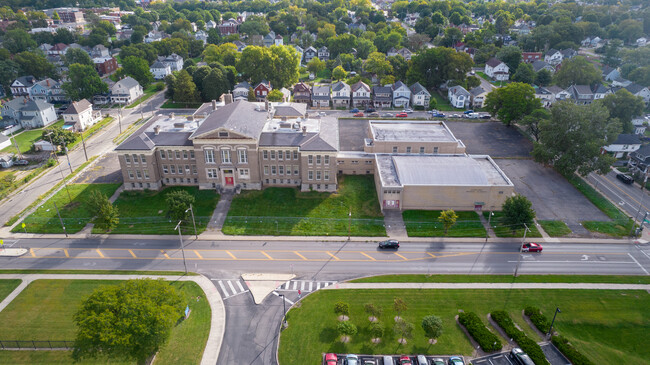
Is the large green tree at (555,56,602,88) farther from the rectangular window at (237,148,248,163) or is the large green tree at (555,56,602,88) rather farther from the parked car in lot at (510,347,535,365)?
the parked car in lot at (510,347,535,365)

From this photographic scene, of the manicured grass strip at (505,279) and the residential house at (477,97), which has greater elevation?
the residential house at (477,97)

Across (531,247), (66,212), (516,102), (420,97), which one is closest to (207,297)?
(66,212)

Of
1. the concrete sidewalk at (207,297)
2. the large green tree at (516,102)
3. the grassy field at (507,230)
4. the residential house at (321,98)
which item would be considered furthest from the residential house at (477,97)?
the concrete sidewalk at (207,297)

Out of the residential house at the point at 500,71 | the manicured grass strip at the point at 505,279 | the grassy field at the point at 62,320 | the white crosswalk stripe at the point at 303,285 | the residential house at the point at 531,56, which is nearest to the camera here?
the grassy field at the point at 62,320

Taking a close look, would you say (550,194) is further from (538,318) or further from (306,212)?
(306,212)

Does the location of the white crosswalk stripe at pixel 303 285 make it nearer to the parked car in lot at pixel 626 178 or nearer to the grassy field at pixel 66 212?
the grassy field at pixel 66 212

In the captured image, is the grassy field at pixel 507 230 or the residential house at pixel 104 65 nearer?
the grassy field at pixel 507 230

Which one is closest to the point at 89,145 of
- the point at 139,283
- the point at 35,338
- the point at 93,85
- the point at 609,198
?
the point at 93,85
